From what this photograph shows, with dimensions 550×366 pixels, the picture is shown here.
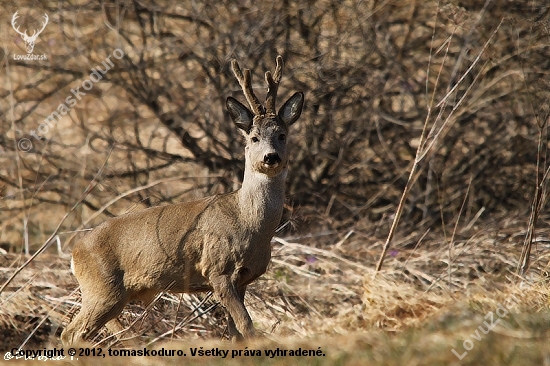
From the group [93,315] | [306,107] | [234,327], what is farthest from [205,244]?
[306,107]

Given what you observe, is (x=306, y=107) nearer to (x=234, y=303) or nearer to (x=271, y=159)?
(x=271, y=159)

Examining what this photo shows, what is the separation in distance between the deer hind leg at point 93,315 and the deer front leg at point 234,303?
0.73 metres

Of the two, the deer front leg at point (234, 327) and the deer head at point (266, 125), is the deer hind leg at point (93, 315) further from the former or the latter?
the deer head at point (266, 125)

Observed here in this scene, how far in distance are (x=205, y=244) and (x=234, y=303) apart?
506 millimetres

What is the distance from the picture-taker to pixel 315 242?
9719 mm

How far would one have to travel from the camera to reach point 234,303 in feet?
19.2

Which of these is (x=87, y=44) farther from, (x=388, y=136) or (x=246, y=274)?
(x=246, y=274)

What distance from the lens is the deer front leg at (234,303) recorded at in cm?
578

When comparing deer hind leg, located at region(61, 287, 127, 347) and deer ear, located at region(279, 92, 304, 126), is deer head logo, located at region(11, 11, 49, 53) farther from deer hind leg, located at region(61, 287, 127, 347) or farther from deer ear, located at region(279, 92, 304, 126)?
deer hind leg, located at region(61, 287, 127, 347)

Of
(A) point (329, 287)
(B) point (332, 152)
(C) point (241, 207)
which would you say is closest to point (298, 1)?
(B) point (332, 152)

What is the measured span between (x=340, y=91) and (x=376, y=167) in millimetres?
1039

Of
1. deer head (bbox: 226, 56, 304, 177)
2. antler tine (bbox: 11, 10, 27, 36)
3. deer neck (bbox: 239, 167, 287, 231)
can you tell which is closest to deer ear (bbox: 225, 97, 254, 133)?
deer head (bbox: 226, 56, 304, 177)

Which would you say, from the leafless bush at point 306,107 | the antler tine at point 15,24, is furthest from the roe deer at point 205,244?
the antler tine at point 15,24

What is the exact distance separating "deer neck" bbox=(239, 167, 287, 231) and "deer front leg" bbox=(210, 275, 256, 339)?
0.45 metres
